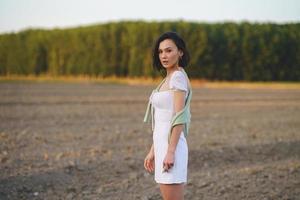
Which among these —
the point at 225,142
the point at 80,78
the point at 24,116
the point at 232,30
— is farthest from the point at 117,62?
the point at 225,142

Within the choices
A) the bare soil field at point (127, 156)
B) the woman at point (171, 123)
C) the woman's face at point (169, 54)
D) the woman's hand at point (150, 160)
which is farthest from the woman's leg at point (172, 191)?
the bare soil field at point (127, 156)

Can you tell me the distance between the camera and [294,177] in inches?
279

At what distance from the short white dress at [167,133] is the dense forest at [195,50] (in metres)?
35.8

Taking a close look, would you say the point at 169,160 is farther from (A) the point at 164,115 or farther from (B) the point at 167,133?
(A) the point at 164,115

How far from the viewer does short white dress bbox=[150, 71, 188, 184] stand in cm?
340

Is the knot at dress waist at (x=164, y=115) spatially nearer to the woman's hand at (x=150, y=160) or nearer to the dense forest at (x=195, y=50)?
the woman's hand at (x=150, y=160)

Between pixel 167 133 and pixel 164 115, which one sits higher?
pixel 164 115

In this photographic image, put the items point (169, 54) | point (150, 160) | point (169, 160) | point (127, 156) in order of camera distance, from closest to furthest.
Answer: point (169, 160)
point (169, 54)
point (150, 160)
point (127, 156)

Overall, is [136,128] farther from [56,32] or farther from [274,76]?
[56,32]

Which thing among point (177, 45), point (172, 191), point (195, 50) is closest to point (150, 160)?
point (172, 191)

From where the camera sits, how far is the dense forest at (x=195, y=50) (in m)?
40.7

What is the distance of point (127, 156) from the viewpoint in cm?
844

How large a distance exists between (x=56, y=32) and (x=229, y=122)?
35.5 m

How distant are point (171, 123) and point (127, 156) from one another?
5121 millimetres
